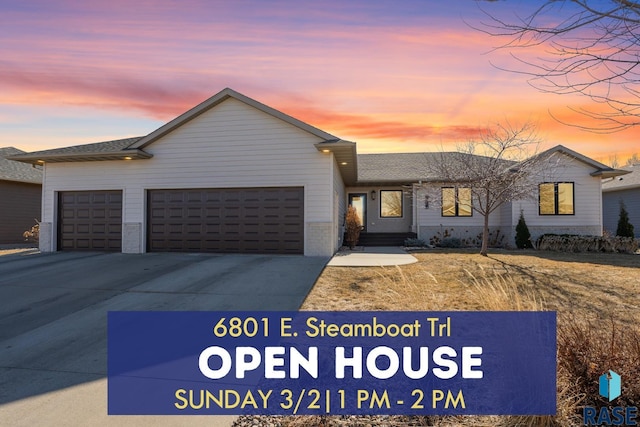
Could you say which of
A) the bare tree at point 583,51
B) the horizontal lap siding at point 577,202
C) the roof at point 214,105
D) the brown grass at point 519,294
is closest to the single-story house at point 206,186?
the roof at point 214,105

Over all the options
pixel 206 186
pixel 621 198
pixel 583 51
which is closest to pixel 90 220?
pixel 206 186

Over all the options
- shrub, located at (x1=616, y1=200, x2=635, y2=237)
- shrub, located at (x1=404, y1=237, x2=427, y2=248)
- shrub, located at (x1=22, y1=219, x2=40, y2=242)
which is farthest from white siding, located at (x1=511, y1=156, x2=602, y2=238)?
shrub, located at (x1=22, y1=219, x2=40, y2=242)

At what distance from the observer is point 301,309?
5828 mm

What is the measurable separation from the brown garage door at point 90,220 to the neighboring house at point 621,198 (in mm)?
26525

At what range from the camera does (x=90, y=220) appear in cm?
1391

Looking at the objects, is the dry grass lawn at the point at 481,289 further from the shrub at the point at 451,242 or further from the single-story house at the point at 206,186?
the shrub at the point at 451,242

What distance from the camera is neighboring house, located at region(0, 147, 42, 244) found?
61.9 feet

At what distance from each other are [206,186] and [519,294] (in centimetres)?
1089

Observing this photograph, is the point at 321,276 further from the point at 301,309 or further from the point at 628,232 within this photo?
the point at 628,232

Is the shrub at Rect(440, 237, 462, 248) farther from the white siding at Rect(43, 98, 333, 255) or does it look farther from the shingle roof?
the shingle roof

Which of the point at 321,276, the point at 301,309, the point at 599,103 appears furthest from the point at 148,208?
the point at 599,103

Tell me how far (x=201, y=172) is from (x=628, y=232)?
20.9 m

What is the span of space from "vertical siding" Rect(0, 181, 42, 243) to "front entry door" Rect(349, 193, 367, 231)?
18.7m

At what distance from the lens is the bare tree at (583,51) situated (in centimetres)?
298
